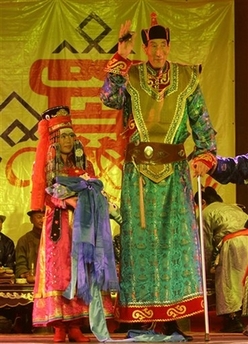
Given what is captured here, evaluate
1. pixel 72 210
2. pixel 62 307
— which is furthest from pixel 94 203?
pixel 62 307

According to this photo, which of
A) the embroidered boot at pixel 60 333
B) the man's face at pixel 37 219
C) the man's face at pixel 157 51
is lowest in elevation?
the embroidered boot at pixel 60 333

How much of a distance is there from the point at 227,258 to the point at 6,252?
192 cm

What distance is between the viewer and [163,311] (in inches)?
212

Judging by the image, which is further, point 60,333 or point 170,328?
point 60,333

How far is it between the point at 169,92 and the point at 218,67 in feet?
10.8

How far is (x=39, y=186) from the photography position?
5.92 m

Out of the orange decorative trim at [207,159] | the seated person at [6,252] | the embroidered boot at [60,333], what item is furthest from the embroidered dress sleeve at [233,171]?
the seated person at [6,252]

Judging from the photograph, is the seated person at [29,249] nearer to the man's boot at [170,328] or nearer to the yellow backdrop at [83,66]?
the yellow backdrop at [83,66]

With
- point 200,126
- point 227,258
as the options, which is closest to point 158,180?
point 200,126

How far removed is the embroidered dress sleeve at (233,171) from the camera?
5742 millimetres

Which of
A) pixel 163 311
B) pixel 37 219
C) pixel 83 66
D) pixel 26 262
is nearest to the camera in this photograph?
pixel 163 311

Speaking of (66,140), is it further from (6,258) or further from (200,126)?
(6,258)

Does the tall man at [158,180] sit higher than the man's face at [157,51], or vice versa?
the man's face at [157,51]

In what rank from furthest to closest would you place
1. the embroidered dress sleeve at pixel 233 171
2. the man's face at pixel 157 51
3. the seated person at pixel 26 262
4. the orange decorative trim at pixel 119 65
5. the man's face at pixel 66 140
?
the seated person at pixel 26 262 → the man's face at pixel 66 140 → the embroidered dress sleeve at pixel 233 171 → the man's face at pixel 157 51 → the orange decorative trim at pixel 119 65
